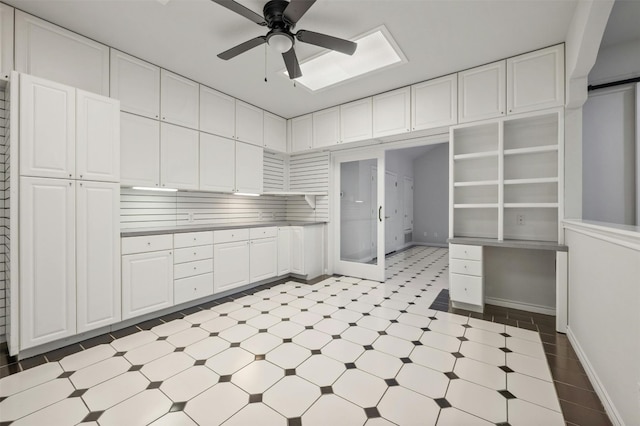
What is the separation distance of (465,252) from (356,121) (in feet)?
8.36

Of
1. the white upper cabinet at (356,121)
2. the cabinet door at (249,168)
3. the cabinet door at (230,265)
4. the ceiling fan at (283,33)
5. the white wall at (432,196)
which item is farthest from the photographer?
the white wall at (432,196)

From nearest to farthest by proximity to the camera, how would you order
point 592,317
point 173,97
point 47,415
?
1. point 47,415
2. point 592,317
3. point 173,97

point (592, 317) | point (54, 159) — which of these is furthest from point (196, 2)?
point (592, 317)

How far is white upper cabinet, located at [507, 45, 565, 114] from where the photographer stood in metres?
2.91

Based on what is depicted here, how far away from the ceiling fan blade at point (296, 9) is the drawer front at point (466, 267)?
3.17m

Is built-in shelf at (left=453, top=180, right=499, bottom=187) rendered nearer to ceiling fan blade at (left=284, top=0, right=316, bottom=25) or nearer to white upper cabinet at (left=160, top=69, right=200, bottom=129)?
ceiling fan blade at (left=284, top=0, right=316, bottom=25)

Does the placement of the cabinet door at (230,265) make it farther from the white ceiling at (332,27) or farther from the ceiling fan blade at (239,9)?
the ceiling fan blade at (239,9)

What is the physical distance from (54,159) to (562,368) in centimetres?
468

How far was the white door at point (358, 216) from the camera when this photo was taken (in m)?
4.71

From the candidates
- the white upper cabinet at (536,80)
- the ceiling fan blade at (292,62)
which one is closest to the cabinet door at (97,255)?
the ceiling fan blade at (292,62)

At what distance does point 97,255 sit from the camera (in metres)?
2.65

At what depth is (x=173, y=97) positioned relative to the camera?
→ 3.57 m

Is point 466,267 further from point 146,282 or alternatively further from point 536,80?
point 146,282

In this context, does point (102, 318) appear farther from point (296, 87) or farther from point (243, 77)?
point (296, 87)
